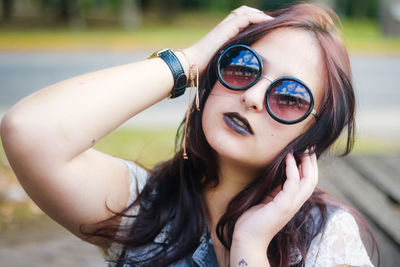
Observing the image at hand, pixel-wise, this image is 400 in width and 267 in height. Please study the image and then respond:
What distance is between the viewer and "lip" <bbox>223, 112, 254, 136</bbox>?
4.87 ft

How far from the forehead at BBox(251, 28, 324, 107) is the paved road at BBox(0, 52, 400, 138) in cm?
462

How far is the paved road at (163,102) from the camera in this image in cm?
652

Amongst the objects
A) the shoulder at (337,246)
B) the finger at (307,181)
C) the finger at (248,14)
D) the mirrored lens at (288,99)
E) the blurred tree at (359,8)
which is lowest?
the blurred tree at (359,8)

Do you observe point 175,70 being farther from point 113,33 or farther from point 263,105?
point 113,33

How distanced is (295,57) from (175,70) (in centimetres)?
40

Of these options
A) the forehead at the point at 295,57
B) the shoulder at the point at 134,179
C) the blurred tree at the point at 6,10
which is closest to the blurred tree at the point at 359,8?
the blurred tree at the point at 6,10

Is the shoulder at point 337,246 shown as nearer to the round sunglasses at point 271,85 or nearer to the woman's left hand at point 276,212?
the woman's left hand at point 276,212

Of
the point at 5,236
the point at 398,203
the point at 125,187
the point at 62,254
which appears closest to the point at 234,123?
the point at 125,187

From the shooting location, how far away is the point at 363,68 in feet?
37.9

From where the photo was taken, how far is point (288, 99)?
147 cm

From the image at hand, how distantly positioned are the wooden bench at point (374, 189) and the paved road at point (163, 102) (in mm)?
2587

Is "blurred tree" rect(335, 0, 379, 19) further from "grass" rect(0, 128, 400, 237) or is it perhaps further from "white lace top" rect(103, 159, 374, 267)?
"white lace top" rect(103, 159, 374, 267)

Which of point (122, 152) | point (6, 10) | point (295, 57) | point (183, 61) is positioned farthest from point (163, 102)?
point (6, 10)

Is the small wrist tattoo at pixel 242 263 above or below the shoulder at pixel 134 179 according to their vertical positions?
below
